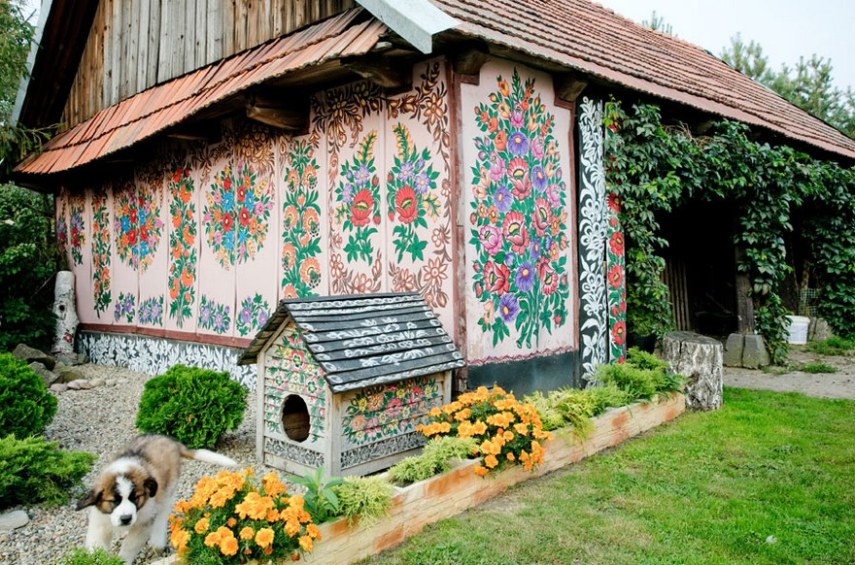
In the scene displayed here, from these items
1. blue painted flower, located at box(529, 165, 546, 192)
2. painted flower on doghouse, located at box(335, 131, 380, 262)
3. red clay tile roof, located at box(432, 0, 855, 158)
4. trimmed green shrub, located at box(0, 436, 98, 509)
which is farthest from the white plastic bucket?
trimmed green shrub, located at box(0, 436, 98, 509)

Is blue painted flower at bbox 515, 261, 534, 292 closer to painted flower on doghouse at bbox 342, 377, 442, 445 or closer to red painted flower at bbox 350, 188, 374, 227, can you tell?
painted flower on doghouse at bbox 342, 377, 442, 445

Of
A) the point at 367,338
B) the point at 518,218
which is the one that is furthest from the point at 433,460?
the point at 518,218

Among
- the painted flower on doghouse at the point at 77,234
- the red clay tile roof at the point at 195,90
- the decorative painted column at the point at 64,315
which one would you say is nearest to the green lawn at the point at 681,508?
the red clay tile roof at the point at 195,90

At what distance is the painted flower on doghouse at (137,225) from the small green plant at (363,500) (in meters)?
6.25

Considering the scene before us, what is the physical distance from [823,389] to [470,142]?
17.7 ft

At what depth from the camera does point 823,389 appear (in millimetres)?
7320

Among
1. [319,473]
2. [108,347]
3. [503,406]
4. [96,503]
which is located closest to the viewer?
[96,503]

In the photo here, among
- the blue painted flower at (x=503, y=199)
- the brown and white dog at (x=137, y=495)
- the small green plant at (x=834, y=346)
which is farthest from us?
the small green plant at (x=834, y=346)

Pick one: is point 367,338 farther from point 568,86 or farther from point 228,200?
point 228,200

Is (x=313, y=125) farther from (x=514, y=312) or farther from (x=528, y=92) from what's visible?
(x=514, y=312)

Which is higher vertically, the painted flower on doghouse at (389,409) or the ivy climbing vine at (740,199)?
the ivy climbing vine at (740,199)

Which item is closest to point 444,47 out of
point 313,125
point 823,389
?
point 313,125

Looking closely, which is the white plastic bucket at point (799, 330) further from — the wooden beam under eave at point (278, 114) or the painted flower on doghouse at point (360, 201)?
the wooden beam under eave at point (278, 114)

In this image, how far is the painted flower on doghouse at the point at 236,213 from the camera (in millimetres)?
6996
